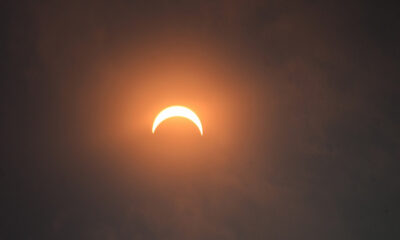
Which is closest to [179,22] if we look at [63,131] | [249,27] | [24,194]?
[249,27]

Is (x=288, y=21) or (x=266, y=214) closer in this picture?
(x=288, y=21)

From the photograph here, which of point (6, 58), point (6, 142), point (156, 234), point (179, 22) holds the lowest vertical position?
point (156, 234)

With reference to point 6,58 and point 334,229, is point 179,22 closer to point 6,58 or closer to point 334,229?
point 6,58

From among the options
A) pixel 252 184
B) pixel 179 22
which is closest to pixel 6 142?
pixel 179 22

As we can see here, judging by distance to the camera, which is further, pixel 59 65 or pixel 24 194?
pixel 24 194

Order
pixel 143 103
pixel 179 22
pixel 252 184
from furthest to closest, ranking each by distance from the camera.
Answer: pixel 252 184 < pixel 143 103 < pixel 179 22

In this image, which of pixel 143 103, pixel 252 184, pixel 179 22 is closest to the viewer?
pixel 179 22

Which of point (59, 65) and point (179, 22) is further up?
point (179, 22)

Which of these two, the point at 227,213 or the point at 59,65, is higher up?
the point at 59,65

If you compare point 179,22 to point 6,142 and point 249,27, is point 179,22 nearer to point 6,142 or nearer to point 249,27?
point 249,27
